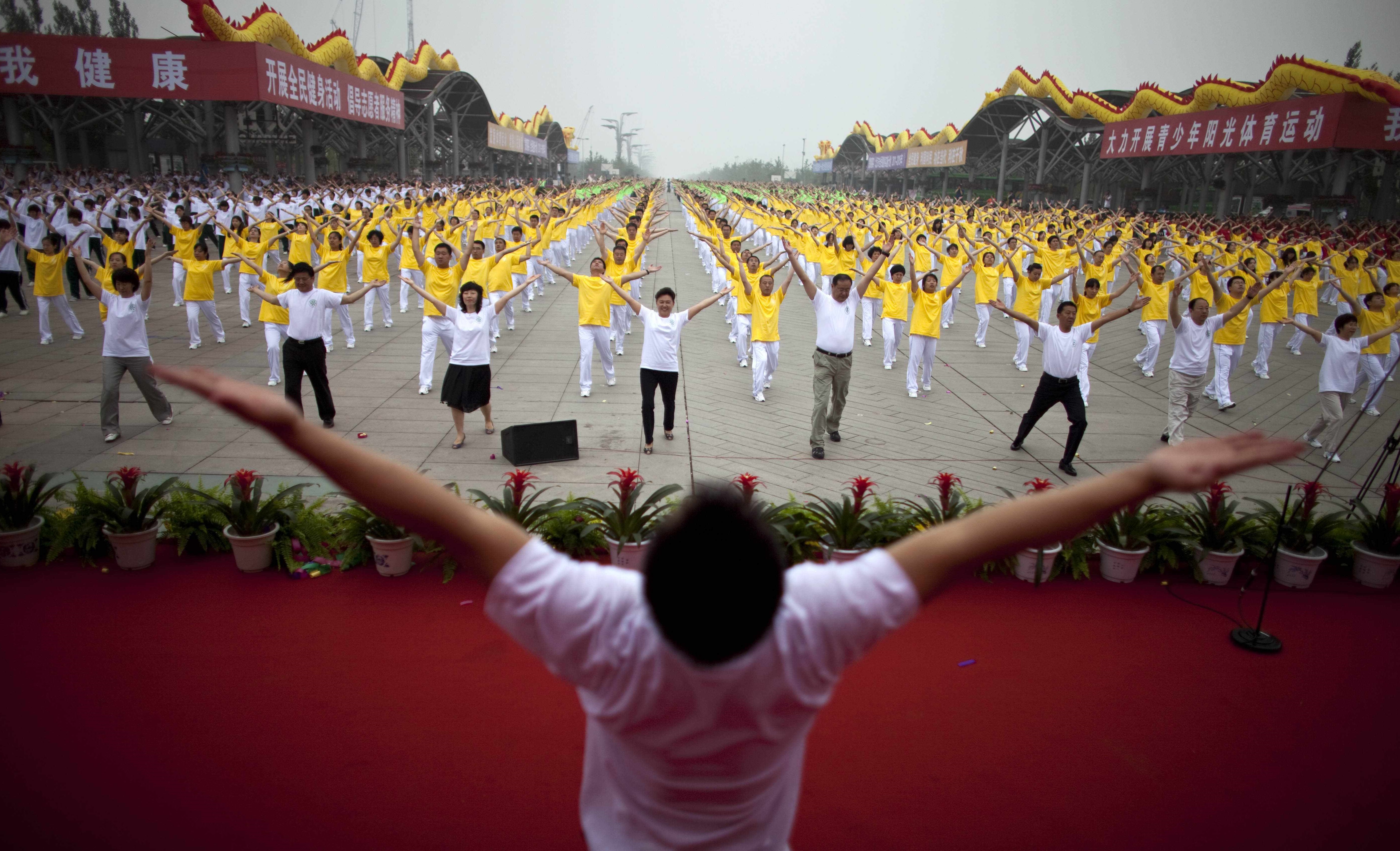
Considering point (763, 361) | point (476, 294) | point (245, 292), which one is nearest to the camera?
point (476, 294)

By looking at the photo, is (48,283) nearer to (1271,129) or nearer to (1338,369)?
(1338,369)

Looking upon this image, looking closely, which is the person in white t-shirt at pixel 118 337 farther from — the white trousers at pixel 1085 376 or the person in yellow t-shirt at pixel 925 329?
the white trousers at pixel 1085 376

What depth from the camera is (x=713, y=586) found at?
47.8 inches

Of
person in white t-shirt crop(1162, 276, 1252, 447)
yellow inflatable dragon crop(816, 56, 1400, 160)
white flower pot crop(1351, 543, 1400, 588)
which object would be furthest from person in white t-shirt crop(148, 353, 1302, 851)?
yellow inflatable dragon crop(816, 56, 1400, 160)

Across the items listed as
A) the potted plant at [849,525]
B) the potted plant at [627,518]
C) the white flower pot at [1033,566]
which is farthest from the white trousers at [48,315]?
the white flower pot at [1033,566]

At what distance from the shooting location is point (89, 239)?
17.3 meters

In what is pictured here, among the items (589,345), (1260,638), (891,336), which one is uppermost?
(891,336)

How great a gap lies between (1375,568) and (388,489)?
6939 mm

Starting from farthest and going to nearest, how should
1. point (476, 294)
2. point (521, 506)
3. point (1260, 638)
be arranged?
point (476, 294), point (521, 506), point (1260, 638)

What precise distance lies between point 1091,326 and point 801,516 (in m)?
4.36

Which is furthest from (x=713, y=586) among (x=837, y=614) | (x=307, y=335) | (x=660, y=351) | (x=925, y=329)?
(x=925, y=329)

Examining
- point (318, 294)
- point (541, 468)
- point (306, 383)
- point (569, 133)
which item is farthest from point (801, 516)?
point (569, 133)

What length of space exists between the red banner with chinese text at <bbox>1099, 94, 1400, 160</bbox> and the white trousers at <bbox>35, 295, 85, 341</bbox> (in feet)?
101

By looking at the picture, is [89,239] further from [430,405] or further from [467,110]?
[467,110]
